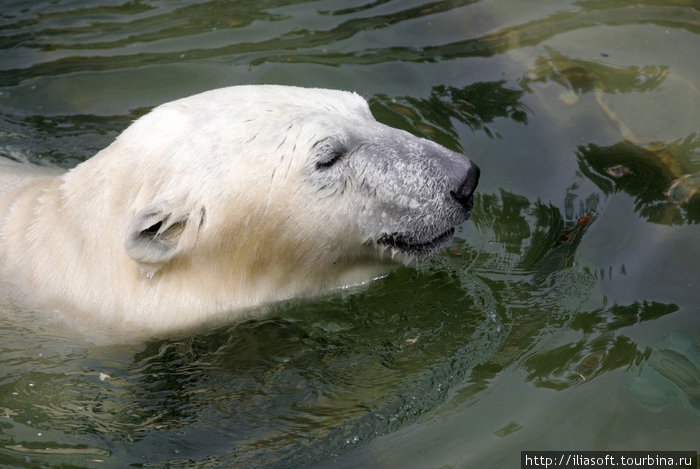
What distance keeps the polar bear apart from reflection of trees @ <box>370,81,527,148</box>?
1545 millimetres

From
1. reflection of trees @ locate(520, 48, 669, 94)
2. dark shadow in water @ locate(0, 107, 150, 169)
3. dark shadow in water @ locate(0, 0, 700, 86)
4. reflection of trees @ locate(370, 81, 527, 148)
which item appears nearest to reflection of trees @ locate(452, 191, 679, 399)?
reflection of trees @ locate(370, 81, 527, 148)

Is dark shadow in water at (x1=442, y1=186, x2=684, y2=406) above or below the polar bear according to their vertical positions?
below

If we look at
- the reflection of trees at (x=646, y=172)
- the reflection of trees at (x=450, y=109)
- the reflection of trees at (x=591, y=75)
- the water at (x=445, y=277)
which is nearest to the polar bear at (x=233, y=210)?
the water at (x=445, y=277)

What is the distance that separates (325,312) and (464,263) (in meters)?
0.83

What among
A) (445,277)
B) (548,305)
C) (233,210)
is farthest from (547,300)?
(233,210)

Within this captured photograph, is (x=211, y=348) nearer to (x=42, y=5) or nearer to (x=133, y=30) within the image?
(x=133, y=30)

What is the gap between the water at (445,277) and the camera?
3.64 metres

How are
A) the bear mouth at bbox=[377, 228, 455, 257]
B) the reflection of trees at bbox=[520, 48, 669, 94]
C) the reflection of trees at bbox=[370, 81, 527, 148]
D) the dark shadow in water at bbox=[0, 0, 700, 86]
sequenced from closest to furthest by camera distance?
1. the bear mouth at bbox=[377, 228, 455, 257]
2. the reflection of trees at bbox=[520, 48, 669, 94]
3. the reflection of trees at bbox=[370, 81, 527, 148]
4. the dark shadow in water at bbox=[0, 0, 700, 86]

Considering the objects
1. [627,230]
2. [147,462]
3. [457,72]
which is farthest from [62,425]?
[457,72]

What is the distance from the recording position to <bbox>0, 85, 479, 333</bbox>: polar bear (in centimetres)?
371

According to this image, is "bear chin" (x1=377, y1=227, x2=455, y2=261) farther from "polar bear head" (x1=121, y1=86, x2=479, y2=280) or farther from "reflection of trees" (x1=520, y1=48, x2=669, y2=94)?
"reflection of trees" (x1=520, y1=48, x2=669, y2=94)

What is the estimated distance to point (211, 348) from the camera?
4227mm

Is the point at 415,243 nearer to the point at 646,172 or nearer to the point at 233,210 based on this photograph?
the point at 233,210

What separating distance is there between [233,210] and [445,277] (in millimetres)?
1375
